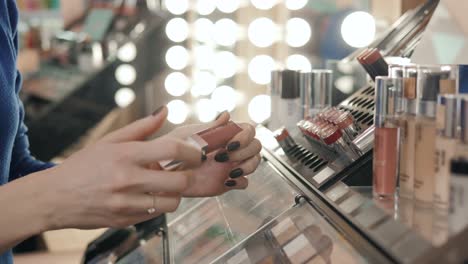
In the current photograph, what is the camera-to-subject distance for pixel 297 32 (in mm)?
3633

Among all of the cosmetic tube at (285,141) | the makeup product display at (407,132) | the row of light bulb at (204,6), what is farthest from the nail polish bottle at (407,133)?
the row of light bulb at (204,6)

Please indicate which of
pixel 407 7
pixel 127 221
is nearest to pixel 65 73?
pixel 407 7

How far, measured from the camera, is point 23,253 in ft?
8.86

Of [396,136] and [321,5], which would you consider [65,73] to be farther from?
[396,136]

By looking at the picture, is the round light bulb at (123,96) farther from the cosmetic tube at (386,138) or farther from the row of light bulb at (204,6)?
the cosmetic tube at (386,138)

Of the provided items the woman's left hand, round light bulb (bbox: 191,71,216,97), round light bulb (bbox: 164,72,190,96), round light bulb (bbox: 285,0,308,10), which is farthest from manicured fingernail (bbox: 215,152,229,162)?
round light bulb (bbox: 164,72,190,96)

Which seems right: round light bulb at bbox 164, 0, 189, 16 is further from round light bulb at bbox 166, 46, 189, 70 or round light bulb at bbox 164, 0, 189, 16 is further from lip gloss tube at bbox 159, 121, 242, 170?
lip gloss tube at bbox 159, 121, 242, 170

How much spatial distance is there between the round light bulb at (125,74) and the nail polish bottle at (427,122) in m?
3.21

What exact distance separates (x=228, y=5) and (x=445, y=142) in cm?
363

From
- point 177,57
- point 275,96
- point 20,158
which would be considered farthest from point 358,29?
point 177,57

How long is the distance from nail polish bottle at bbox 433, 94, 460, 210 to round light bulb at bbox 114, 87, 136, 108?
327cm

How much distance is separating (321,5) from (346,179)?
273 centimetres

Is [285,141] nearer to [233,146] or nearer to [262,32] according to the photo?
[233,146]

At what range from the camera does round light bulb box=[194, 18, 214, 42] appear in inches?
171
